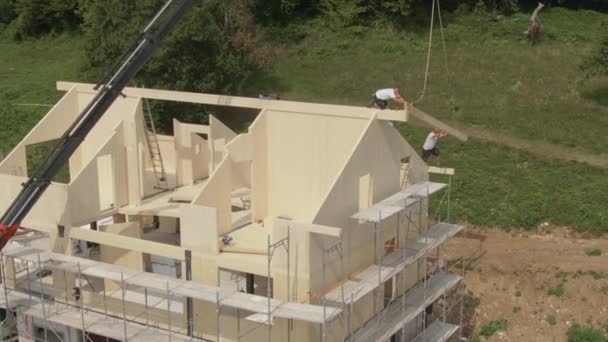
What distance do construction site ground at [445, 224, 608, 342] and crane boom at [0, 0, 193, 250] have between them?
13.6m

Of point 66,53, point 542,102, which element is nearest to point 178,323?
point 542,102

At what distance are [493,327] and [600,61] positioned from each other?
16.4 meters

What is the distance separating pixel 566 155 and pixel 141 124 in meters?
18.2

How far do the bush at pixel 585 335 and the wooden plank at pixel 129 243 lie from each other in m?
12.7

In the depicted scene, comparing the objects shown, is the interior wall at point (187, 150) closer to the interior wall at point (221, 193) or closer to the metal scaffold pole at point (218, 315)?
the interior wall at point (221, 193)

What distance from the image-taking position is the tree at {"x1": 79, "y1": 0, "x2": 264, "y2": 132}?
3353 cm

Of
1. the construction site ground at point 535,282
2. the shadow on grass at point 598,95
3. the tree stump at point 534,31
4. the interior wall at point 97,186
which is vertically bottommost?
the construction site ground at point 535,282

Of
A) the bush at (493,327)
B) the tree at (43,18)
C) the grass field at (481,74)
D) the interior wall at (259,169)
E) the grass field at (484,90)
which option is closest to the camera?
the interior wall at (259,169)

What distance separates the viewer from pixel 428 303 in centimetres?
2022

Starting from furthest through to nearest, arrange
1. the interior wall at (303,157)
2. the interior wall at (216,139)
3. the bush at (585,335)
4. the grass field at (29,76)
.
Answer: the grass field at (29,76) → the bush at (585,335) → the interior wall at (216,139) → the interior wall at (303,157)

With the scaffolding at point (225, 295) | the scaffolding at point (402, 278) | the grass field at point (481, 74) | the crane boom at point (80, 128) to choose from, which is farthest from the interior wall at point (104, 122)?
the grass field at point (481, 74)

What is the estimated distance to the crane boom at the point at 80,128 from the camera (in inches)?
675

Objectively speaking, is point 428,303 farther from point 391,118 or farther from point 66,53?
point 66,53

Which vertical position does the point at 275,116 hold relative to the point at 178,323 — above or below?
above
